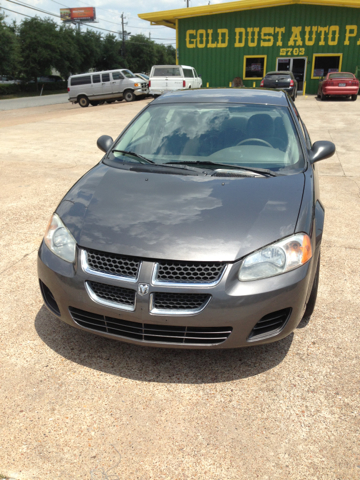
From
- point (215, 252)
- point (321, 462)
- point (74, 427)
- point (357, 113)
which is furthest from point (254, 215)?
point (357, 113)

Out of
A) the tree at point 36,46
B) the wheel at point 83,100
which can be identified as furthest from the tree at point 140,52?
the wheel at point 83,100

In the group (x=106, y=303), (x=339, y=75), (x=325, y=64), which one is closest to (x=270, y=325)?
(x=106, y=303)

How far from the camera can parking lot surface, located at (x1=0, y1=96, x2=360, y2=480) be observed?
210cm

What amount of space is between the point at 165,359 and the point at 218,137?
1914mm

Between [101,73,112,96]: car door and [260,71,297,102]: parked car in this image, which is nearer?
[260,71,297,102]: parked car

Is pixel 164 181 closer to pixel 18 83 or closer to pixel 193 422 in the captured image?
pixel 193 422

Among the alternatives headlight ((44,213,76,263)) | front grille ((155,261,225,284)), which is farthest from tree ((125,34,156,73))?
front grille ((155,261,225,284))

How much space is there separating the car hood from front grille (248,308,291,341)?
0.41 metres

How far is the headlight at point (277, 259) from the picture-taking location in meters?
2.46

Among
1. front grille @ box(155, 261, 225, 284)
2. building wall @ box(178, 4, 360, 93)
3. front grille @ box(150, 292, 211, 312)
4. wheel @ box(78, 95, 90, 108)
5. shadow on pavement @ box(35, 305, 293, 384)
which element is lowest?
wheel @ box(78, 95, 90, 108)

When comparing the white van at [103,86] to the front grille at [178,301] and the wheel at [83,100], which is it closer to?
the wheel at [83,100]

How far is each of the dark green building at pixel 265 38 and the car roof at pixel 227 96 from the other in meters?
26.2

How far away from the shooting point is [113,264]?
2.52 m

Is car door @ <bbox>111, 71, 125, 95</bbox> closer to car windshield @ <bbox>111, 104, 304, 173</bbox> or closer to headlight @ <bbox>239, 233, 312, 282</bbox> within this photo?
car windshield @ <bbox>111, 104, 304, 173</bbox>
